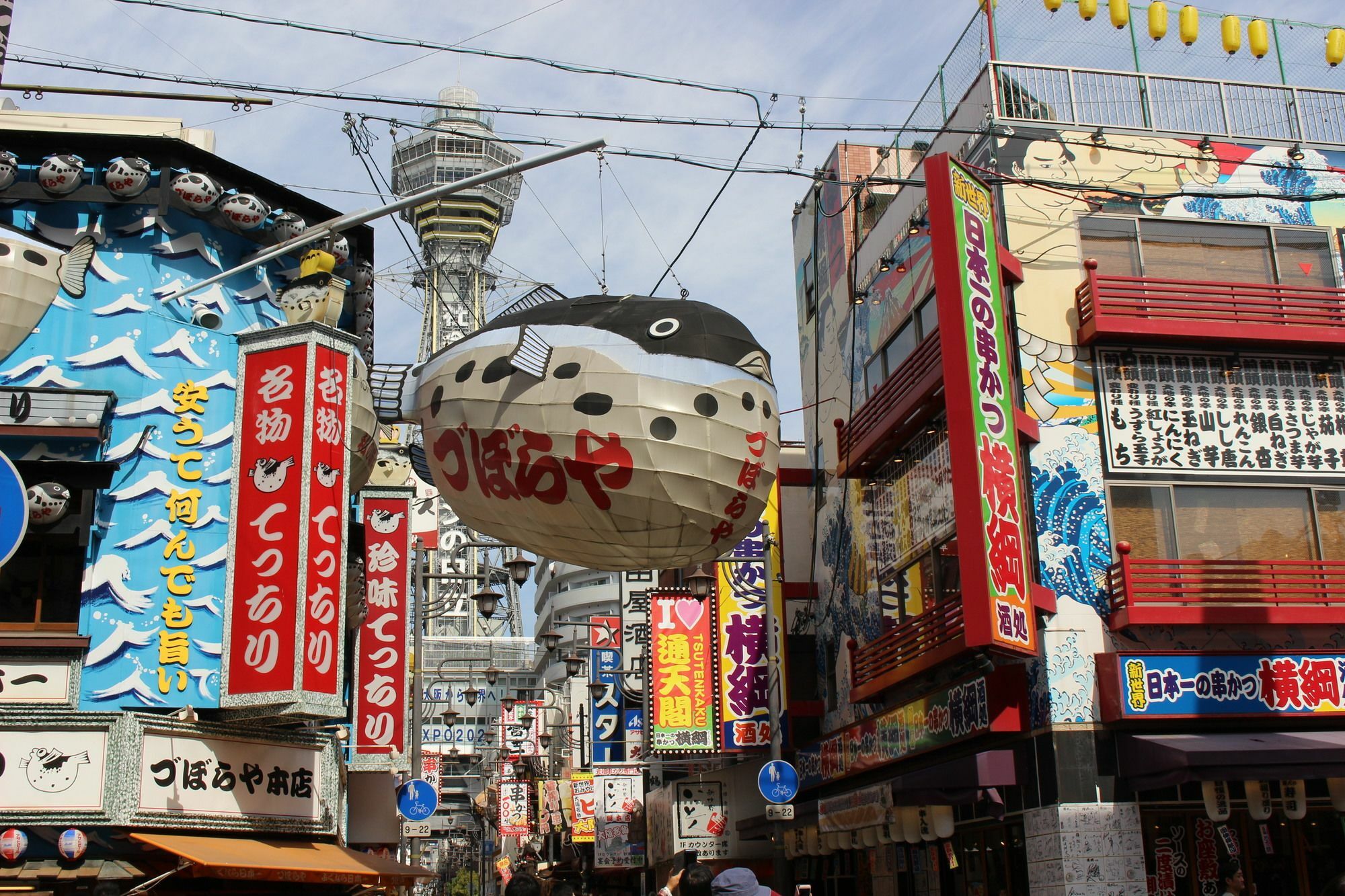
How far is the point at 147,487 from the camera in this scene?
1694 cm

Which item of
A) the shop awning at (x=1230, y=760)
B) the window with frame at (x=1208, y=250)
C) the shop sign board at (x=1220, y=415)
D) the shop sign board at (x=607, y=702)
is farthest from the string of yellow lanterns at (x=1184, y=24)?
the shop sign board at (x=607, y=702)

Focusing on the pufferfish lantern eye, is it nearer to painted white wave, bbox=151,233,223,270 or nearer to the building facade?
the building facade

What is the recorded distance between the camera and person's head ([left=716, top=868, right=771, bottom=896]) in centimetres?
704

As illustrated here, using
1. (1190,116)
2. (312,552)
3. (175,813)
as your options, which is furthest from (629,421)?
(1190,116)

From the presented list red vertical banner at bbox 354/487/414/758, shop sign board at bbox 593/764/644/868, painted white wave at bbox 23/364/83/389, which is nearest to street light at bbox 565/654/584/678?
shop sign board at bbox 593/764/644/868

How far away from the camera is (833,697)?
86.5 feet

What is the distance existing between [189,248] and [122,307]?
1.30 m

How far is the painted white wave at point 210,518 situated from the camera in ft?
55.7

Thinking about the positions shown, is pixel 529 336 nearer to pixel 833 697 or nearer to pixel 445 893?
pixel 833 697

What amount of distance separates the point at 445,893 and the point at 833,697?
108744mm

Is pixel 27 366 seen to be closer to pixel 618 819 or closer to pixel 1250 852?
pixel 1250 852

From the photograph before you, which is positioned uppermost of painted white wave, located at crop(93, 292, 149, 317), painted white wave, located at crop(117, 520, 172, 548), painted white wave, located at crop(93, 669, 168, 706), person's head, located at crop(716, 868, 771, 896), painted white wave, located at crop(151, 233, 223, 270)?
painted white wave, located at crop(151, 233, 223, 270)

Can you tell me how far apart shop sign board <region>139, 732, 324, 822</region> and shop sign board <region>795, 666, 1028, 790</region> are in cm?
866

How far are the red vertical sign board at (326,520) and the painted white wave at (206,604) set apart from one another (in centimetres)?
177
